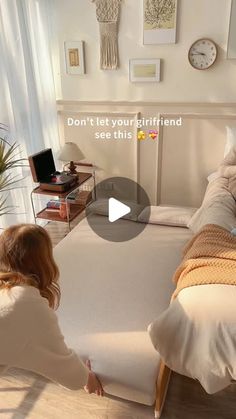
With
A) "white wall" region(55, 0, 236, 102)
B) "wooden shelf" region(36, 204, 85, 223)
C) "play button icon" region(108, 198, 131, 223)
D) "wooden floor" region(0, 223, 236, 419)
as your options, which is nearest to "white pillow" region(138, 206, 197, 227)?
"play button icon" region(108, 198, 131, 223)

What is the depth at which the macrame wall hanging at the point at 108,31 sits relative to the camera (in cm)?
282

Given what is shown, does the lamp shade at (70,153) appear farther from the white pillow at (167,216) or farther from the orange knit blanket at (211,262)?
the orange knit blanket at (211,262)

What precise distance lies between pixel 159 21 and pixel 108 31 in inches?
18.1

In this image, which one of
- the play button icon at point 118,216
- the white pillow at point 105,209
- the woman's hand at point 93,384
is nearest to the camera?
the woman's hand at point 93,384

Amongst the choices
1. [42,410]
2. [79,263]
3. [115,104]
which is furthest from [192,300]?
[115,104]

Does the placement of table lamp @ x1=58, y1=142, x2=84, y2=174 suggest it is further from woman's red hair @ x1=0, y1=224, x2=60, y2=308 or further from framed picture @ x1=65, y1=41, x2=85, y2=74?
woman's red hair @ x1=0, y1=224, x2=60, y2=308

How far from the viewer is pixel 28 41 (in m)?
2.78

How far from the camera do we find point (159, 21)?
2746 millimetres

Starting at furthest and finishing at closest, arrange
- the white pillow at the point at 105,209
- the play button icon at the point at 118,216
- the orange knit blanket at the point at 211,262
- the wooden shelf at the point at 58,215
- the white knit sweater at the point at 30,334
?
the wooden shelf at the point at 58,215 < the white pillow at the point at 105,209 < the play button icon at the point at 118,216 < the orange knit blanket at the point at 211,262 < the white knit sweater at the point at 30,334

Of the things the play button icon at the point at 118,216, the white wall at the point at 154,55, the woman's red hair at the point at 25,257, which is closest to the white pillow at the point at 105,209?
the play button icon at the point at 118,216

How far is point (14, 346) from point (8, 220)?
72.3 inches

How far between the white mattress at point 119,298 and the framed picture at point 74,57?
61.4 inches

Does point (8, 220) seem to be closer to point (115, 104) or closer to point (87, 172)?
point (87, 172)

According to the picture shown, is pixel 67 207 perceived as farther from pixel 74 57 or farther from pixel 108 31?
pixel 108 31
